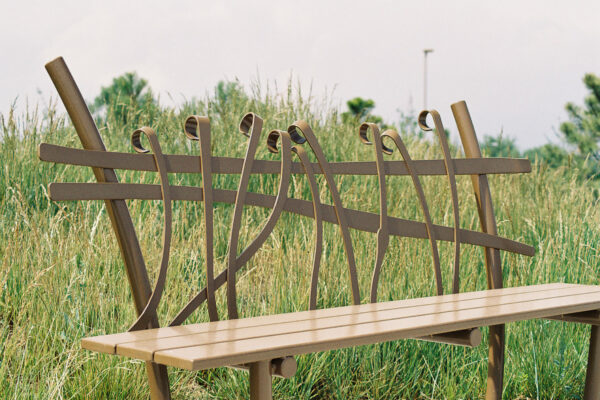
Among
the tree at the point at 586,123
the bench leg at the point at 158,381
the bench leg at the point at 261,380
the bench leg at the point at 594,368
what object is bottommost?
the bench leg at the point at 594,368

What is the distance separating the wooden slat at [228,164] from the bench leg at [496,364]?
71 cm

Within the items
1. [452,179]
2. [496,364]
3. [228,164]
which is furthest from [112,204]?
[496,364]

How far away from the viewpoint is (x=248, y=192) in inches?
97.5

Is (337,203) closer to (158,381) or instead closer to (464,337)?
(464,337)

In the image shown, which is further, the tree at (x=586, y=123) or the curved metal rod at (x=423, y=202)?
the tree at (x=586, y=123)

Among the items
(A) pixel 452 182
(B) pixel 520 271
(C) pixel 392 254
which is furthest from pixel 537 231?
(A) pixel 452 182

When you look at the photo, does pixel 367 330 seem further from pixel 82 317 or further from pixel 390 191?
pixel 390 191

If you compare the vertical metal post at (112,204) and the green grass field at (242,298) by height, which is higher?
the vertical metal post at (112,204)

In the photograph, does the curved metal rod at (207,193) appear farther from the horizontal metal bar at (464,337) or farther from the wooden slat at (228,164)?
the horizontal metal bar at (464,337)

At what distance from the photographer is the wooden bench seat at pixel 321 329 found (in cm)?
172

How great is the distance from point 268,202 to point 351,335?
30.9 inches

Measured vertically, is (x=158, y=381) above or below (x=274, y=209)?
below

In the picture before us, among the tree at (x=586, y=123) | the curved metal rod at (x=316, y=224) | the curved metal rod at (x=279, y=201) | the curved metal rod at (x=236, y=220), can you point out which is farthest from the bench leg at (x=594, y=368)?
the tree at (x=586, y=123)

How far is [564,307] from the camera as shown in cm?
265
